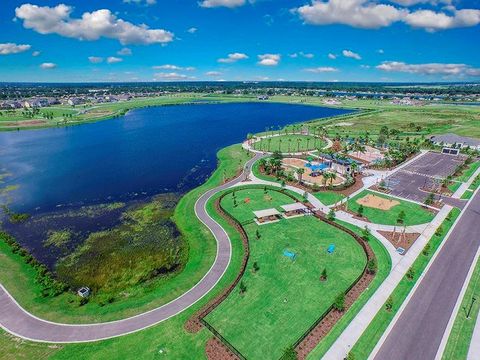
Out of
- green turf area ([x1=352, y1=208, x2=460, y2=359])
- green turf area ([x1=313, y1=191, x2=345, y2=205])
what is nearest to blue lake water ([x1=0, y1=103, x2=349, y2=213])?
green turf area ([x1=313, y1=191, x2=345, y2=205])

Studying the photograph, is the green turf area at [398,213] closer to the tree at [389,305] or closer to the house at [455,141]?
the tree at [389,305]

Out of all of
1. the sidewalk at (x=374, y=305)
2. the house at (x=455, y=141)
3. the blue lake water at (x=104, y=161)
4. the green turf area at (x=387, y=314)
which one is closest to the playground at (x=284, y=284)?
the sidewalk at (x=374, y=305)

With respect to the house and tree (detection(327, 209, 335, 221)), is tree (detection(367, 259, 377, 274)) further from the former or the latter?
the house

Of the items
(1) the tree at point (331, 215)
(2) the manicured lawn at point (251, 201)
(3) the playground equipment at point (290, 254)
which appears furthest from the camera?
(2) the manicured lawn at point (251, 201)

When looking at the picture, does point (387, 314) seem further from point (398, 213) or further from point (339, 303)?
point (398, 213)

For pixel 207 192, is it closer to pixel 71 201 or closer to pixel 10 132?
pixel 71 201
